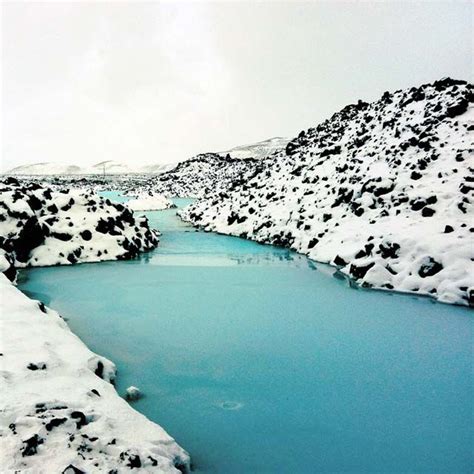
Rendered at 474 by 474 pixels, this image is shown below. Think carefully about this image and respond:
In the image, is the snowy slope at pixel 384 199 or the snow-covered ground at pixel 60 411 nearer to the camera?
the snow-covered ground at pixel 60 411

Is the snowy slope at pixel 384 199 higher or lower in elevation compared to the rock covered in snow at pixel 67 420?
higher

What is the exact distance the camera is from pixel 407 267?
404 inches

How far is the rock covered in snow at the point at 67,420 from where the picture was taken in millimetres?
2900

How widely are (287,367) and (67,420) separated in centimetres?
292

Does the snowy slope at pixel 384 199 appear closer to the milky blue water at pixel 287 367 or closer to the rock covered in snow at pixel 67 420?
the milky blue water at pixel 287 367

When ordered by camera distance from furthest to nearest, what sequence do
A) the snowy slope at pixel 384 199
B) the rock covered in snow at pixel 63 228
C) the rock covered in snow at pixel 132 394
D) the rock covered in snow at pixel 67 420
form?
the rock covered in snow at pixel 63 228 → the snowy slope at pixel 384 199 → the rock covered in snow at pixel 132 394 → the rock covered in snow at pixel 67 420

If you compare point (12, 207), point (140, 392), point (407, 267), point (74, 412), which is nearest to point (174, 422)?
point (140, 392)

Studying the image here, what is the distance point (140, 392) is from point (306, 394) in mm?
1926

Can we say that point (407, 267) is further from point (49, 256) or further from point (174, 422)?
point (49, 256)

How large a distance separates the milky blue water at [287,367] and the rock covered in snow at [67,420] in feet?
1.42

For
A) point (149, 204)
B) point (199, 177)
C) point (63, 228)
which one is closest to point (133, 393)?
point (63, 228)

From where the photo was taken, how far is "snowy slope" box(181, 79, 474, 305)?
403 inches

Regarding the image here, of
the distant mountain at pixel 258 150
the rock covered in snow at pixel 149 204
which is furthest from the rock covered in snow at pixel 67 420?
the distant mountain at pixel 258 150

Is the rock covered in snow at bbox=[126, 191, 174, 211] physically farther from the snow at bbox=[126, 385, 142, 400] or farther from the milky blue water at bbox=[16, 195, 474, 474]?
the snow at bbox=[126, 385, 142, 400]
